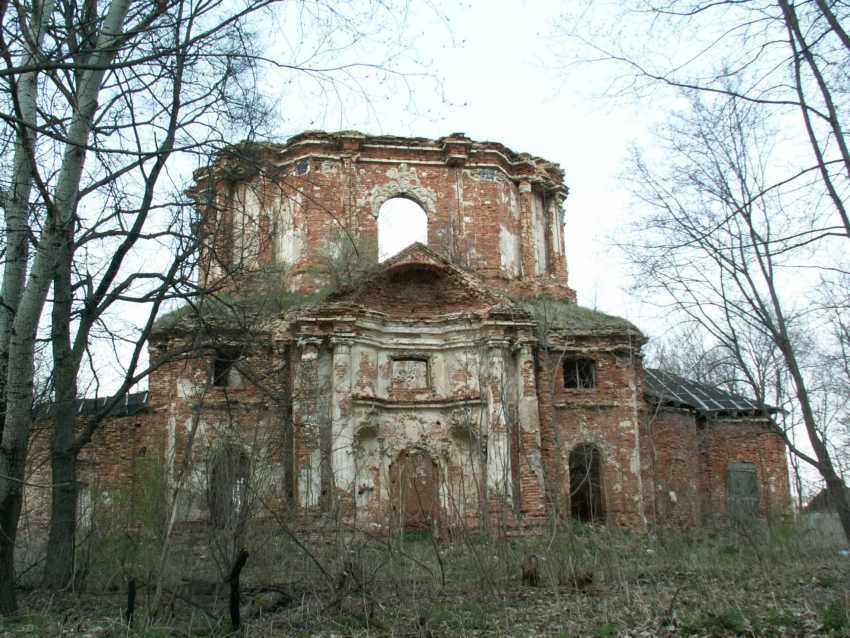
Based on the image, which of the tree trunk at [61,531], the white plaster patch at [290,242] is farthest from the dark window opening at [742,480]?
the tree trunk at [61,531]

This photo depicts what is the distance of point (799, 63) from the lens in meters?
7.84

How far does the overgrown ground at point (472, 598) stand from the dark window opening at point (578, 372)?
9.30 meters

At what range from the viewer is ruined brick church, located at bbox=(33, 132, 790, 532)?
17.4 meters

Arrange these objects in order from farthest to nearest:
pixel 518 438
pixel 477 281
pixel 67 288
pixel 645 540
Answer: pixel 477 281 < pixel 518 438 < pixel 645 540 < pixel 67 288

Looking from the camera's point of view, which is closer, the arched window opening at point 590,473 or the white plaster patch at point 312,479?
the white plaster patch at point 312,479

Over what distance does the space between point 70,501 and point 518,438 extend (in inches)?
400

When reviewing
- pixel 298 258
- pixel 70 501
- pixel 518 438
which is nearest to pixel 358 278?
pixel 298 258

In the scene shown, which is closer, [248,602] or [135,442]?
[248,602]

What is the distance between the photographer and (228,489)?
347 inches

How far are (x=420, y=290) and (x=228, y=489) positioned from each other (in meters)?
11.3

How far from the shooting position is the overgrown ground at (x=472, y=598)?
7.39m

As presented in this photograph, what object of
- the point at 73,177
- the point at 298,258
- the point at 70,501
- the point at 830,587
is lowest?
the point at 830,587

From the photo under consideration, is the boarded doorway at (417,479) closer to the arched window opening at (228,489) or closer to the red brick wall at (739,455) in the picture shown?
the red brick wall at (739,455)

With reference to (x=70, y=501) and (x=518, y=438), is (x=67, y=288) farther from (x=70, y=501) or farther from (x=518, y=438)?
(x=518, y=438)
